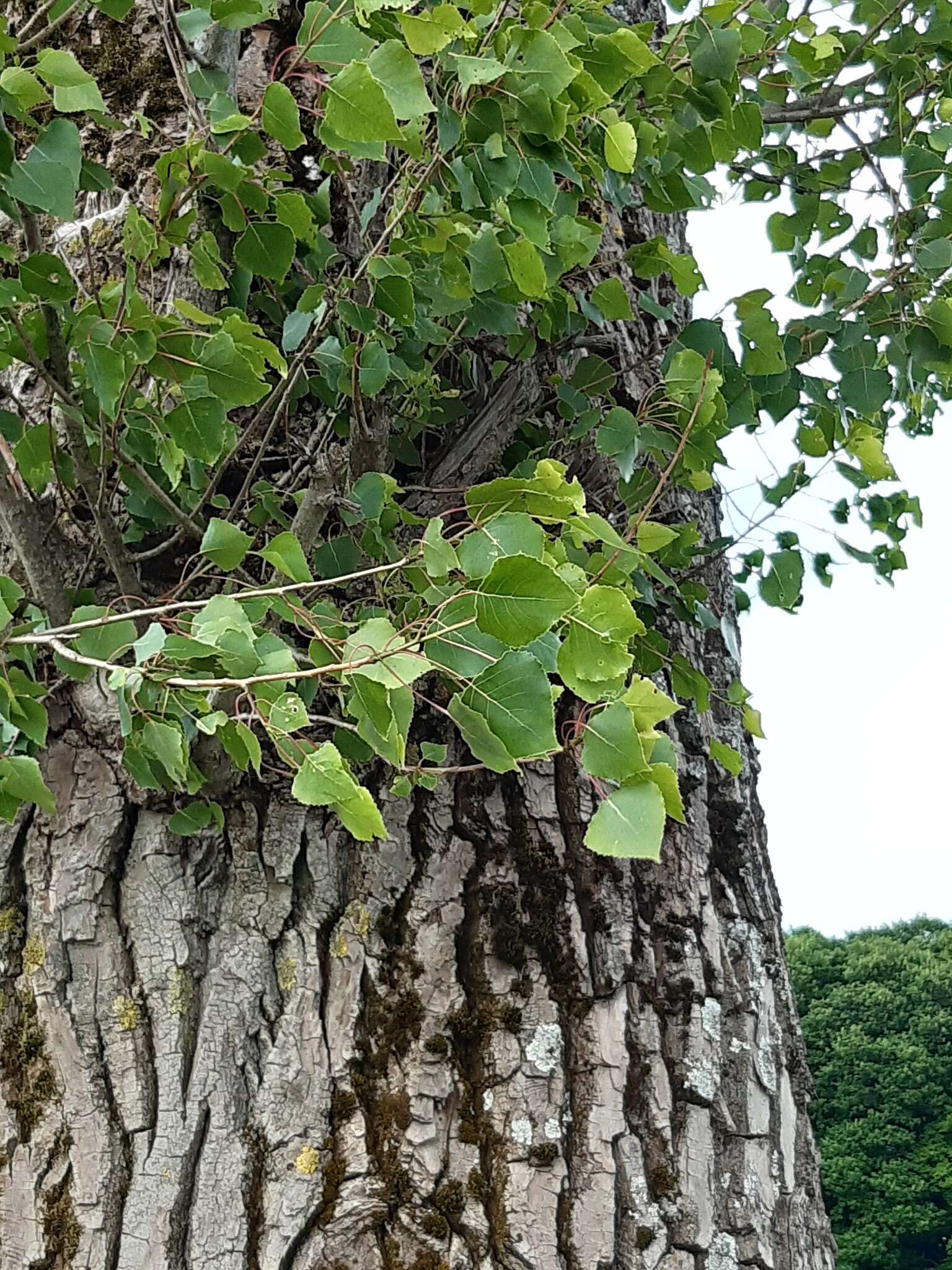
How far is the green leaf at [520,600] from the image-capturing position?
2.67 ft

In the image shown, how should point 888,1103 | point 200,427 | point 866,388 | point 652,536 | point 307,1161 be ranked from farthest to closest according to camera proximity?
1. point 888,1103
2. point 866,388
3. point 307,1161
4. point 652,536
5. point 200,427

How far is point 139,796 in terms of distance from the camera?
62.2 inches

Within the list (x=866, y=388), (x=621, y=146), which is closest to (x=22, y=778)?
(x=621, y=146)

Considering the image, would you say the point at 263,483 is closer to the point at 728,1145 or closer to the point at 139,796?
the point at 139,796

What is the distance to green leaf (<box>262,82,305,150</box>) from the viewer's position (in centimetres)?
108

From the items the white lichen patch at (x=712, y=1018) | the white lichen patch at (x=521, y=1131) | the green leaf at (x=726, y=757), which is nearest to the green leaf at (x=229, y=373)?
the green leaf at (x=726, y=757)

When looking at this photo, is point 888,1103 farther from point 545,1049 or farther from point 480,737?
point 480,737

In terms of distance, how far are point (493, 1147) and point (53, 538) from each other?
1048mm

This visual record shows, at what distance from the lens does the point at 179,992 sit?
150 cm

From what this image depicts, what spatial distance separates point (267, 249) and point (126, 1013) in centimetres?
102

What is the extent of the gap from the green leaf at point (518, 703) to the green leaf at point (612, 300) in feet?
2.81

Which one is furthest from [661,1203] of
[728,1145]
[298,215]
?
[298,215]

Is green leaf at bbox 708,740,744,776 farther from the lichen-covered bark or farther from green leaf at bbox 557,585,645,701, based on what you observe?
green leaf at bbox 557,585,645,701

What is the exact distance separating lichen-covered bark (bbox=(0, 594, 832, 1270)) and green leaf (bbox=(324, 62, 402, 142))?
97 centimetres
